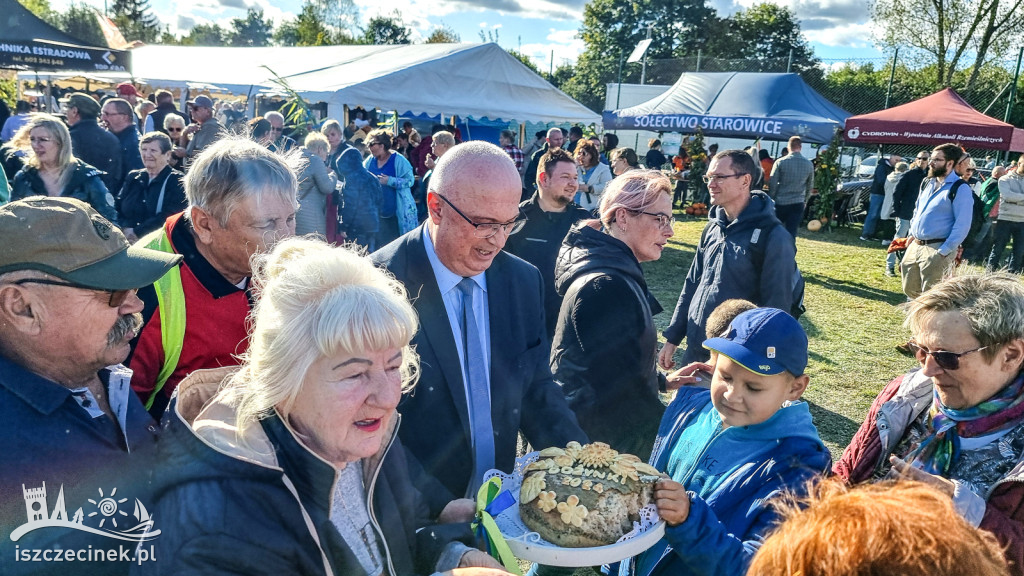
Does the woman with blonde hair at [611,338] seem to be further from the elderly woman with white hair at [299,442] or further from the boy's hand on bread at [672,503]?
the elderly woman with white hair at [299,442]

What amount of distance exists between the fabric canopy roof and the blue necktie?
52.7 ft

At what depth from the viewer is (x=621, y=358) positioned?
2.78m

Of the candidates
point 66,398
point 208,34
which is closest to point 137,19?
point 208,34

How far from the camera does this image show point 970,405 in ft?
6.64

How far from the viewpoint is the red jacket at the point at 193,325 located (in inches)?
79.4

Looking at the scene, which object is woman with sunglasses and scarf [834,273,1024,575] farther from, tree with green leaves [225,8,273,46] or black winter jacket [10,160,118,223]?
tree with green leaves [225,8,273,46]

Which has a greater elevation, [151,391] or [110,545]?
[151,391]

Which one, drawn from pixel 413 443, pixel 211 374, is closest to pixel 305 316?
pixel 211 374

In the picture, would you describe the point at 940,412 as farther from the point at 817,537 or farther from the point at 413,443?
the point at 413,443

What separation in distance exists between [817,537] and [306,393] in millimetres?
1038

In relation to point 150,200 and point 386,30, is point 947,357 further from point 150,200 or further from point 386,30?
point 386,30

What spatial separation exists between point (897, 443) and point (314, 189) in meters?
6.34

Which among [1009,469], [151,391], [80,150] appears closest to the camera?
[1009,469]

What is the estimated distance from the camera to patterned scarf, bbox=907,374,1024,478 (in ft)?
6.43
